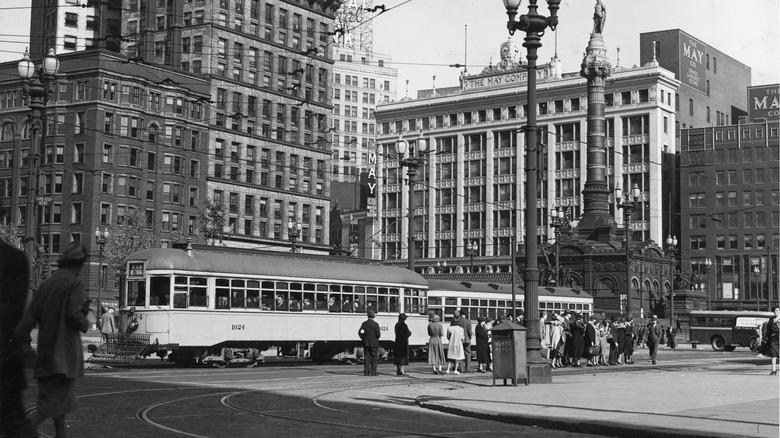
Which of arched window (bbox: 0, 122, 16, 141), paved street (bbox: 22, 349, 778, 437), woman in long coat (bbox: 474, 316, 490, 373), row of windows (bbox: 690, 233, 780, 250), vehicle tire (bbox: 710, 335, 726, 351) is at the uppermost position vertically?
arched window (bbox: 0, 122, 16, 141)

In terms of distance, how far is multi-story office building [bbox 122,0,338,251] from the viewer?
326 feet

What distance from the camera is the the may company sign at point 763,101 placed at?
13438 cm

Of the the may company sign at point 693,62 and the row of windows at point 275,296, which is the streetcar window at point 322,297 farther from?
the the may company sign at point 693,62

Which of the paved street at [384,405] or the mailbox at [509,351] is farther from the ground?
the mailbox at [509,351]

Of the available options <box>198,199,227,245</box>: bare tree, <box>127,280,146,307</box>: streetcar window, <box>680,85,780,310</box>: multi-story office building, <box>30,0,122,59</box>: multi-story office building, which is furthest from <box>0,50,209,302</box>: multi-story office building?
<box>680,85,780,310</box>: multi-story office building

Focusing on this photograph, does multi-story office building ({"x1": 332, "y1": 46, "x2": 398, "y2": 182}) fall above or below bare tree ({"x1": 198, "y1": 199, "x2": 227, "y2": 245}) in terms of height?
above

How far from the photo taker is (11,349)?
21.5 feet

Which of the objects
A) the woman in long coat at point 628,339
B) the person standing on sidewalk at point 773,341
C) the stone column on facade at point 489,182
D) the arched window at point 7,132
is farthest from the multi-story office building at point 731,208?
the person standing on sidewalk at point 773,341

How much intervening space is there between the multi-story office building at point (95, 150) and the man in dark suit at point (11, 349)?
3187 inches

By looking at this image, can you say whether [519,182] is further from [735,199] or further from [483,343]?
[483,343]

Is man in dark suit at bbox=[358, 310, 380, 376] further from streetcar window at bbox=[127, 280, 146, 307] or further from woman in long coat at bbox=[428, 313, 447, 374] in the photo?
streetcar window at bbox=[127, 280, 146, 307]

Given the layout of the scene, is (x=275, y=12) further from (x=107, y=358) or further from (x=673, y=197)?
(x=107, y=358)

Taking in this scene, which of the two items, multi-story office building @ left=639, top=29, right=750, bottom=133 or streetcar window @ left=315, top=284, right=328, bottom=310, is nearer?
streetcar window @ left=315, top=284, right=328, bottom=310

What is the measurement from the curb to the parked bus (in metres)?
46.5
